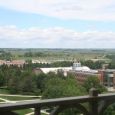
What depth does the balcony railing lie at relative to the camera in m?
2.59

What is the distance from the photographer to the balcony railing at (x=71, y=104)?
2.59 m

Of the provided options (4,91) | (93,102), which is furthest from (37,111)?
(4,91)

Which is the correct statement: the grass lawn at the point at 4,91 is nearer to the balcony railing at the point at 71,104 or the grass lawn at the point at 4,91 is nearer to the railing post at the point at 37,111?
the balcony railing at the point at 71,104

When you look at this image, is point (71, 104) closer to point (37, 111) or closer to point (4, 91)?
point (37, 111)

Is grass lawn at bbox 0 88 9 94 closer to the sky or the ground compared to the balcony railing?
closer to the ground

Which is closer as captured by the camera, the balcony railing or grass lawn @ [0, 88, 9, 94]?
the balcony railing

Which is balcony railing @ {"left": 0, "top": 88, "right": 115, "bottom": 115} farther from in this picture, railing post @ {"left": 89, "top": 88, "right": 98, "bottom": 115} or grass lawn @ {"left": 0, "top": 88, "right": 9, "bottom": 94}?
grass lawn @ {"left": 0, "top": 88, "right": 9, "bottom": 94}

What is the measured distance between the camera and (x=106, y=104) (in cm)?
317

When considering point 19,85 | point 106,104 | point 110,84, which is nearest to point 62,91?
point 19,85

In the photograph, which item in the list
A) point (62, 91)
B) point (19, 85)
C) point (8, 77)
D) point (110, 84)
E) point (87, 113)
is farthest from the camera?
point (110, 84)

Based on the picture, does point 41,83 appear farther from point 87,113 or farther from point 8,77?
point 87,113

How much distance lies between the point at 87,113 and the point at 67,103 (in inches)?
10.5

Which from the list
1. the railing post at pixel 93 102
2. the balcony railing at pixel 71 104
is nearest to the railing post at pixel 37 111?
the balcony railing at pixel 71 104

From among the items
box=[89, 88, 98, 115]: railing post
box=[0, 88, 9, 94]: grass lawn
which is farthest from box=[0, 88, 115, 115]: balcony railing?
box=[0, 88, 9, 94]: grass lawn
